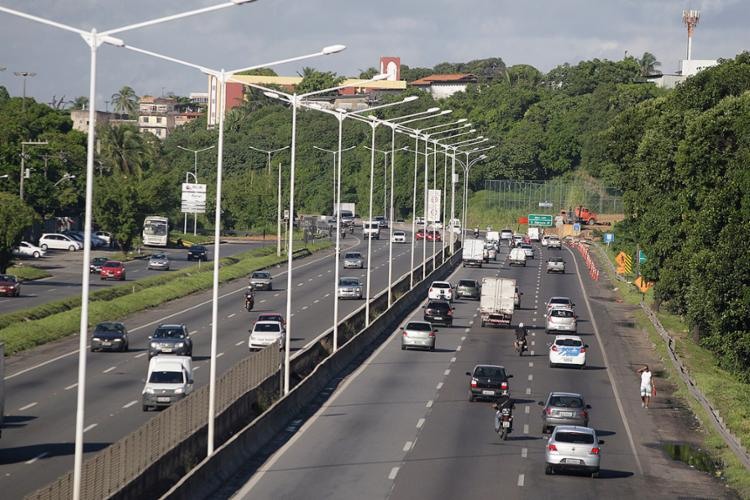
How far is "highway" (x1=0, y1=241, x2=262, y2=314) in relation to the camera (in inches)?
3046

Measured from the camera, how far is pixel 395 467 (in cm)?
3494

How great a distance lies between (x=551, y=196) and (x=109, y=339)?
14057 centimetres

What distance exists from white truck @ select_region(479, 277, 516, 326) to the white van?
30.3 meters

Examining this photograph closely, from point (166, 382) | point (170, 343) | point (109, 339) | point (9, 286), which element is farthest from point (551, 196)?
point (166, 382)

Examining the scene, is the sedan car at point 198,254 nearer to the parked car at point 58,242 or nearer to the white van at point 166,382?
the parked car at point 58,242

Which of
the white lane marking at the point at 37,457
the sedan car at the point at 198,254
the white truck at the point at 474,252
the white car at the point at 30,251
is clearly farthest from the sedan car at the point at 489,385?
Answer: the white car at the point at 30,251

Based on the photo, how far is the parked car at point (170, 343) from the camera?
2143 inches

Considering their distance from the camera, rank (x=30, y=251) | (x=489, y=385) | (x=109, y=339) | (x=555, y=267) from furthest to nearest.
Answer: (x=555, y=267) < (x=30, y=251) < (x=109, y=339) < (x=489, y=385)

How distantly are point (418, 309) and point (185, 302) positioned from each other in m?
14.2

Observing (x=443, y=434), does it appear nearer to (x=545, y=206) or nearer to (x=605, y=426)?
(x=605, y=426)

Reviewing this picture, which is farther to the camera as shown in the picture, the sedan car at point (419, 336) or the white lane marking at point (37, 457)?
the sedan car at point (419, 336)

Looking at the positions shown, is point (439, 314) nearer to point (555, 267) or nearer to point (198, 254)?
point (555, 267)

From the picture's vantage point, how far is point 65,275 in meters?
94.6

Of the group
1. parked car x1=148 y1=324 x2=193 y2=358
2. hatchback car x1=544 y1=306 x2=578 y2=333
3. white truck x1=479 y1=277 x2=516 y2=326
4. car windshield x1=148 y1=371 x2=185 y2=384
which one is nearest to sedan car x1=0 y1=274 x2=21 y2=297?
parked car x1=148 y1=324 x2=193 y2=358
